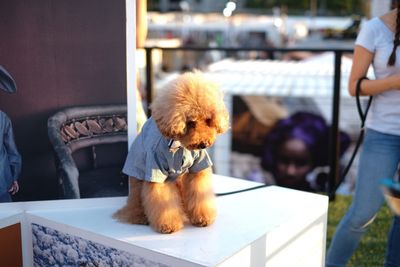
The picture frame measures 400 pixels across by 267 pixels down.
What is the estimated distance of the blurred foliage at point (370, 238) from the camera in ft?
8.79

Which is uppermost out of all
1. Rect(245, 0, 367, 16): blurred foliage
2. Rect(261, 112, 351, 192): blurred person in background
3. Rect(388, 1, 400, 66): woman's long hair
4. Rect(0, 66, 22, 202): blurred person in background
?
Rect(245, 0, 367, 16): blurred foliage

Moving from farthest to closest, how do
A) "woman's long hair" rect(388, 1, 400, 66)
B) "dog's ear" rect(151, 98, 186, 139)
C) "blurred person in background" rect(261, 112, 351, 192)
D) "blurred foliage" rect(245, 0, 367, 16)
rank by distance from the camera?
"blurred foliage" rect(245, 0, 367, 16) < "blurred person in background" rect(261, 112, 351, 192) < "woman's long hair" rect(388, 1, 400, 66) < "dog's ear" rect(151, 98, 186, 139)

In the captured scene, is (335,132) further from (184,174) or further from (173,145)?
(173,145)

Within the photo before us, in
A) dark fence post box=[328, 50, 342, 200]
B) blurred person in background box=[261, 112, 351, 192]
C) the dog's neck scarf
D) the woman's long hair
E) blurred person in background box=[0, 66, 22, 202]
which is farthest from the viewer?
blurred person in background box=[261, 112, 351, 192]

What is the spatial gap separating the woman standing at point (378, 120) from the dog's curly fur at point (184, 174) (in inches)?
30.3

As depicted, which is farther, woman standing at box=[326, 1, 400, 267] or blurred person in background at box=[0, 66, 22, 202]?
woman standing at box=[326, 1, 400, 267]

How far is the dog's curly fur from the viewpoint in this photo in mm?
1266

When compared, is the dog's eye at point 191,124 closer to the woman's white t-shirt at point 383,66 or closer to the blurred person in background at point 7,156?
the blurred person in background at point 7,156

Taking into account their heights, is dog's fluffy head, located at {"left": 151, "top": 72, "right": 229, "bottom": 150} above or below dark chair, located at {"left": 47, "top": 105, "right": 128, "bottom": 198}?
above

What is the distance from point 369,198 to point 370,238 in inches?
44.4

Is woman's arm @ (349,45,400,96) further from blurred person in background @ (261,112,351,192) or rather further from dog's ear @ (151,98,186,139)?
blurred person in background @ (261,112,351,192)

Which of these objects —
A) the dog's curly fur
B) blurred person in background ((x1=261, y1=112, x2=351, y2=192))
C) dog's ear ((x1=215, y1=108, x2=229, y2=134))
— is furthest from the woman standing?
blurred person in background ((x1=261, y1=112, x2=351, y2=192))

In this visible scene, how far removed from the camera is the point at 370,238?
2988mm

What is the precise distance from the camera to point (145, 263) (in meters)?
1.38
